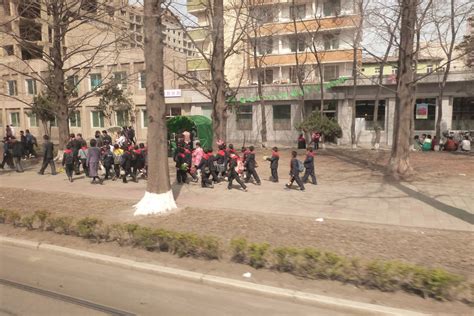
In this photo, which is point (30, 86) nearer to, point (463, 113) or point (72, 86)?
point (72, 86)

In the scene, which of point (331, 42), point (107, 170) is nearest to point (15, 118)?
point (331, 42)

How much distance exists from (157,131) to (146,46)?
1.99 m

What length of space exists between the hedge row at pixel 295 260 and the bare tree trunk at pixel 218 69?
9283 mm

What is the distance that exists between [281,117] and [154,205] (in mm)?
22557

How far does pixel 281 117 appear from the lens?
30547mm

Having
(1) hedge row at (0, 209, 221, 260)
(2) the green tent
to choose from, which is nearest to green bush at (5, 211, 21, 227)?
(1) hedge row at (0, 209, 221, 260)

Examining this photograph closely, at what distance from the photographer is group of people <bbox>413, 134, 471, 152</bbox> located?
2147 centimetres

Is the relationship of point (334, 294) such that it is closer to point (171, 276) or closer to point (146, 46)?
point (171, 276)

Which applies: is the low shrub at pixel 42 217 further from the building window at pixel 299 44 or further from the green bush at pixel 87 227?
the building window at pixel 299 44

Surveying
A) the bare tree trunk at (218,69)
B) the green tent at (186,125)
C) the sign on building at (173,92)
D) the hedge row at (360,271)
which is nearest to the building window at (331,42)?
the sign on building at (173,92)

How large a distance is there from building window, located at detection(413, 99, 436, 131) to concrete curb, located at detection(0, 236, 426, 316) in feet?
86.6

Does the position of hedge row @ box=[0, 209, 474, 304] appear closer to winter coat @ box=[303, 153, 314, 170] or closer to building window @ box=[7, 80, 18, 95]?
winter coat @ box=[303, 153, 314, 170]

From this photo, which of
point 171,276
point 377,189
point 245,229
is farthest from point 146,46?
point 377,189

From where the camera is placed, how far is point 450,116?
26953 mm
